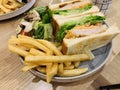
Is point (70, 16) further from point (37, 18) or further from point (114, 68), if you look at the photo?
point (114, 68)

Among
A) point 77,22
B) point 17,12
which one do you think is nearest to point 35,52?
point 77,22

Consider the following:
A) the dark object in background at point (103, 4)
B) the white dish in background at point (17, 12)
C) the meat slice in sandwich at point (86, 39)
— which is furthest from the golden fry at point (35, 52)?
the dark object in background at point (103, 4)

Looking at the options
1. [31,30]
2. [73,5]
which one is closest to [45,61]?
[31,30]

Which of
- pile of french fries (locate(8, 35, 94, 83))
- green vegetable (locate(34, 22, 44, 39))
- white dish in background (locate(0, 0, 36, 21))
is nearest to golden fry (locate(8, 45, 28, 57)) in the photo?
pile of french fries (locate(8, 35, 94, 83))

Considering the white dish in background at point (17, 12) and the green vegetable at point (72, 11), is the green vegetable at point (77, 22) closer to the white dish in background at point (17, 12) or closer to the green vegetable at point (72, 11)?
the green vegetable at point (72, 11)

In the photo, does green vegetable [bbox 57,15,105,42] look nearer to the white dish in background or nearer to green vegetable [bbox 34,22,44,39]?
green vegetable [bbox 34,22,44,39]

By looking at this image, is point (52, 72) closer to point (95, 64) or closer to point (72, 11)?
point (95, 64)
